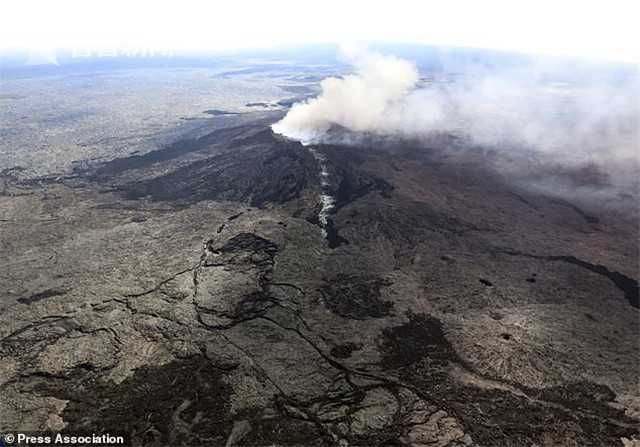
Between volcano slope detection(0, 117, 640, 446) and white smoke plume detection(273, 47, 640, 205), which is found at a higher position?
white smoke plume detection(273, 47, 640, 205)

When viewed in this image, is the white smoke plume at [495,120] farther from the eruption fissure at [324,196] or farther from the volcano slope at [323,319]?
the volcano slope at [323,319]

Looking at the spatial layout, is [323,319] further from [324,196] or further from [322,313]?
[324,196]

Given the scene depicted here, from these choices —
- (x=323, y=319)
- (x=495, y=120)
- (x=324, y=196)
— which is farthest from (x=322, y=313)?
(x=495, y=120)

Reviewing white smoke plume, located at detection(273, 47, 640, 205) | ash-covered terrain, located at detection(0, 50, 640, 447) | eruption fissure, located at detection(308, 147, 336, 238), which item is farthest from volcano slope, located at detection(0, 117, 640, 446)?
white smoke plume, located at detection(273, 47, 640, 205)

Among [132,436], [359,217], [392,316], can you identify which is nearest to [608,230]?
[359,217]

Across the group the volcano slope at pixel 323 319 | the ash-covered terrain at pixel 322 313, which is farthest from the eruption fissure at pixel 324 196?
the volcano slope at pixel 323 319

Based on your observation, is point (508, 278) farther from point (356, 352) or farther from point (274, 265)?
point (274, 265)

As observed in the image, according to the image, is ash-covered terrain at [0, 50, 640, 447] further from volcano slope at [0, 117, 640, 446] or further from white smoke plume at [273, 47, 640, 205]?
white smoke plume at [273, 47, 640, 205]
